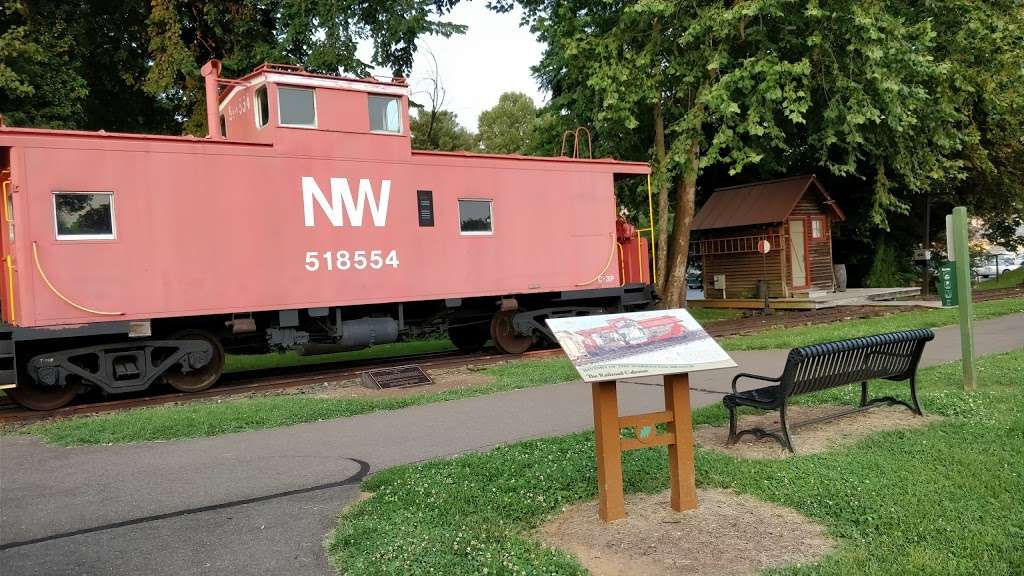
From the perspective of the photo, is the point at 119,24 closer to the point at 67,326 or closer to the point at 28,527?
the point at 67,326

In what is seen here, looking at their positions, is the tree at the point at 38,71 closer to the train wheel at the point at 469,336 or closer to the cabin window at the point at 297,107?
the cabin window at the point at 297,107

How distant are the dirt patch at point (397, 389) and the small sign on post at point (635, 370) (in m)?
5.19

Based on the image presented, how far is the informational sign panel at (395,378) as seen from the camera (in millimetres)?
10289

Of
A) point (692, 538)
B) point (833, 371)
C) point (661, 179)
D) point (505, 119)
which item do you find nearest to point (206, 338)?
point (833, 371)

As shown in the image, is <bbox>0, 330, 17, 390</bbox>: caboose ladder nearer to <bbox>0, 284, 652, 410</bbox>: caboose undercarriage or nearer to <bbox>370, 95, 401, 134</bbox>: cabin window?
<bbox>0, 284, 652, 410</bbox>: caboose undercarriage

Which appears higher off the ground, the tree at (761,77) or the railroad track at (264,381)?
the tree at (761,77)

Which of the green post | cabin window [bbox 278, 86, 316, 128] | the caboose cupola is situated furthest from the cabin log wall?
cabin window [bbox 278, 86, 316, 128]

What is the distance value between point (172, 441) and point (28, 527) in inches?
94.6

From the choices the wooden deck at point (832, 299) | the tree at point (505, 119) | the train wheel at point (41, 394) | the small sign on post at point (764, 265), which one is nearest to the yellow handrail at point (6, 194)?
the train wheel at point (41, 394)

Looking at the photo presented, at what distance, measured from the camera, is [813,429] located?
21.5 ft

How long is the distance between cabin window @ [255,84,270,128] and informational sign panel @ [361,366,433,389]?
4.06m

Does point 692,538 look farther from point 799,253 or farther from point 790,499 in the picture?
point 799,253

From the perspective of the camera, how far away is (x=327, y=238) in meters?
11.3

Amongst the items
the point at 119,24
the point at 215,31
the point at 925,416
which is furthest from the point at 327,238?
the point at 119,24
